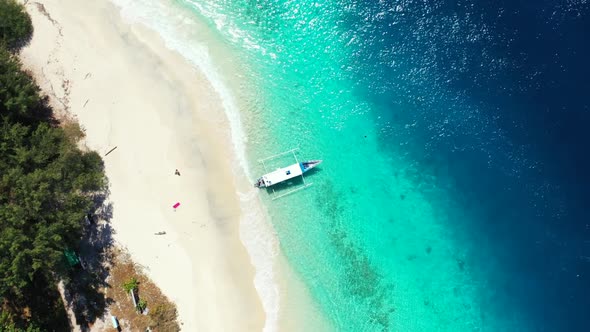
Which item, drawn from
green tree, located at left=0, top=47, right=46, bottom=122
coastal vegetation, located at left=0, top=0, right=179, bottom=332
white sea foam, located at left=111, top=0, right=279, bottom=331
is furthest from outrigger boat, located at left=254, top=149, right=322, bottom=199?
green tree, located at left=0, top=47, right=46, bottom=122

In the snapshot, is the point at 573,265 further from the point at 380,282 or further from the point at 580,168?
the point at 380,282

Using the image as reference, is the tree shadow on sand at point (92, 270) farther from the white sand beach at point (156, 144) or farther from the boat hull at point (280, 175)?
the boat hull at point (280, 175)

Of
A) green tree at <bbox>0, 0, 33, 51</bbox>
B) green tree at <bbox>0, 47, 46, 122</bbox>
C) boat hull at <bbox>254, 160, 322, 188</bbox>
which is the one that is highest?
green tree at <bbox>0, 0, 33, 51</bbox>

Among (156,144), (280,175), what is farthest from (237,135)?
(156,144)

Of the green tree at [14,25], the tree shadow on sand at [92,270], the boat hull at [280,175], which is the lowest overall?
the tree shadow on sand at [92,270]

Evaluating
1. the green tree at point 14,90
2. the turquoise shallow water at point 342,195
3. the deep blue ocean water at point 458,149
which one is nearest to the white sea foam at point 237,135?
the turquoise shallow water at point 342,195

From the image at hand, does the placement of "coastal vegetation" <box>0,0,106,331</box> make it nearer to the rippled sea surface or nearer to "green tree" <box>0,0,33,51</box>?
"green tree" <box>0,0,33,51</box>
